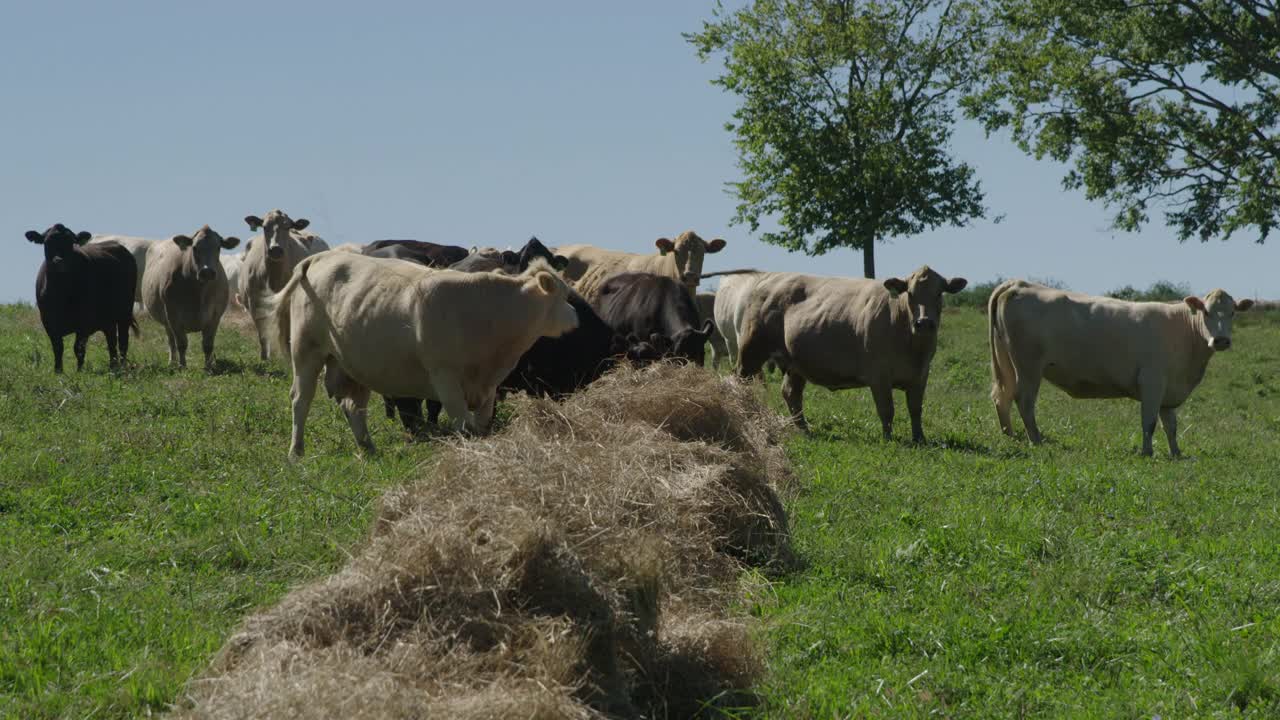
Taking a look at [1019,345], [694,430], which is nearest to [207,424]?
[694,430]

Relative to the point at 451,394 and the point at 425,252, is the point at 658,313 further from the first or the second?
the point at 425,252

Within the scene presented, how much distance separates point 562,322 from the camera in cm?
1146

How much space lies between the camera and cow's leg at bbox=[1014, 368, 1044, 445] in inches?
647

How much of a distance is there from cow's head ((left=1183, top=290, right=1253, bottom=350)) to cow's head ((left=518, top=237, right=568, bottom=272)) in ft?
26.4

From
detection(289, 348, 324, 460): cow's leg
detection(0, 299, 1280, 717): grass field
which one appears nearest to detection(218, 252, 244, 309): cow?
detection(0, 299, 1280, 717): grass field

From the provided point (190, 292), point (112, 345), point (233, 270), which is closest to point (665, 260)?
point (190, 292)

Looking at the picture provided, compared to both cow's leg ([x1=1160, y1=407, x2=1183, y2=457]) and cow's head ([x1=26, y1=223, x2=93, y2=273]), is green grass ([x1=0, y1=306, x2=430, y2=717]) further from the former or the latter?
cow's leg ([x1=1160, y1=407, x2=1183, y2=457])

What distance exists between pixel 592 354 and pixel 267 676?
8.64 meters

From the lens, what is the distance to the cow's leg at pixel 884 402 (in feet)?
50.8

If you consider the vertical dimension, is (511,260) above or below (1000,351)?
above

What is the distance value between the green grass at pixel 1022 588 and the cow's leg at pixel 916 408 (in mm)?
850

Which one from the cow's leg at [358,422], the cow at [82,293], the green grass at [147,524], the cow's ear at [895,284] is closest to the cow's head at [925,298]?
the cow's ear at [895,284]

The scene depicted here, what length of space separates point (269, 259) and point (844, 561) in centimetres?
1442

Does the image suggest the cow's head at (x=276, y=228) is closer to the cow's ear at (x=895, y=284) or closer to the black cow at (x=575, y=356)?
the black cow at (x=575, y=356)
